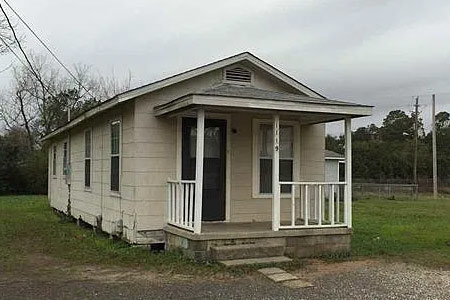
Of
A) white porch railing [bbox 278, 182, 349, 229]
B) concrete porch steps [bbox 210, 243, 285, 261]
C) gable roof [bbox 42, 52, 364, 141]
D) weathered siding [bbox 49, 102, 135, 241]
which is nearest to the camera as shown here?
concrete porch steps [bbox 210, 243, 285, 261]

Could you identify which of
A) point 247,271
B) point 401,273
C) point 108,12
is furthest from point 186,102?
point 108,12

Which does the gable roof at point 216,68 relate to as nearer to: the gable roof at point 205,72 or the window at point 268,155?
the gable roof at point 205,72

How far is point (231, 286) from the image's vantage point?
21.9 ft

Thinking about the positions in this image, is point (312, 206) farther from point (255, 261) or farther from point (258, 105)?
point (258, 105)

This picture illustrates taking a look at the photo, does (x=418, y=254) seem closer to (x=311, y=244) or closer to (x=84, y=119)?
(x=311, y=244)

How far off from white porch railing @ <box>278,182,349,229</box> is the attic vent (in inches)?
83.8

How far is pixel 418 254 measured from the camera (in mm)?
9484

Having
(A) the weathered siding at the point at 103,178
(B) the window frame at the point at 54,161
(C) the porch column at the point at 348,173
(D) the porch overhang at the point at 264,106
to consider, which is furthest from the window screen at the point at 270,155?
(B) the window frame at the point at 54,161

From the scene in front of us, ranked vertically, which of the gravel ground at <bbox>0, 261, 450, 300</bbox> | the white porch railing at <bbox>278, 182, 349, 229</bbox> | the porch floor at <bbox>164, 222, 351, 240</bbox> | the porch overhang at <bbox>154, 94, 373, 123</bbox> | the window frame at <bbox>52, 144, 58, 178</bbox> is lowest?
the gravel ground at <bbox>0, 261, 450, 300</bbox>

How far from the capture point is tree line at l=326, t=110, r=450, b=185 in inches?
1725

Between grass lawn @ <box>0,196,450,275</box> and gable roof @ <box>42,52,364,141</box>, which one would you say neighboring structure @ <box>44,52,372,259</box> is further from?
grass lawn @ <box>0,196,450,275</box>

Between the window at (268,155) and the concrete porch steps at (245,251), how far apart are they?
77.2 inches

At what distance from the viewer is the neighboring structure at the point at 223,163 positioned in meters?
8.38

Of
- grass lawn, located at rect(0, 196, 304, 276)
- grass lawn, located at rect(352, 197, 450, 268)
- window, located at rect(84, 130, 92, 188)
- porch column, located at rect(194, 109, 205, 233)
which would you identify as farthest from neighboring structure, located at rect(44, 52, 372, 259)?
window, located at rect(84, 130, 92, 188)
